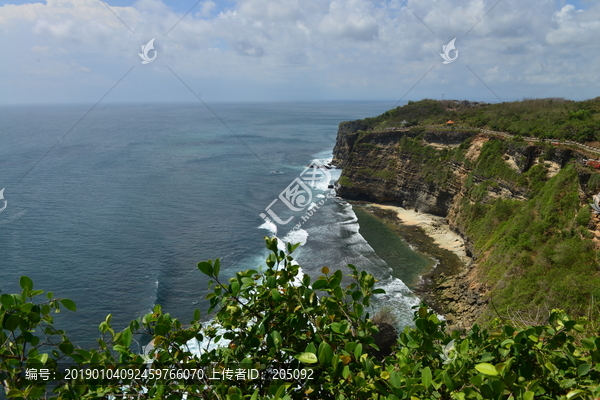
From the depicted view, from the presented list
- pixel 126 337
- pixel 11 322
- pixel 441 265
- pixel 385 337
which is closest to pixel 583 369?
pixel 126 337

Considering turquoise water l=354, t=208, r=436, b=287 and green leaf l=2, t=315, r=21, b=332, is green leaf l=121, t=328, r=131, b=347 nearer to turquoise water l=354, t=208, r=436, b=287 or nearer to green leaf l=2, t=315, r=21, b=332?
green leaf l=2, t=315, r=21, b=332

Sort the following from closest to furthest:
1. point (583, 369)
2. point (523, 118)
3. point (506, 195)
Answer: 1. point (583, 369)
2. point (506, 195)
3. point (523, 118)

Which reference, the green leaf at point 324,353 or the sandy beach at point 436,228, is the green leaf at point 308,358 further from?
the sandy beach at point 436,228

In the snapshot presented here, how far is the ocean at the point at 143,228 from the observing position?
3231cm

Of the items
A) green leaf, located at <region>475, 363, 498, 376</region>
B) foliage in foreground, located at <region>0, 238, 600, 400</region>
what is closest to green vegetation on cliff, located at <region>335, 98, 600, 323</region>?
foliage in foreground, located at <region>0, 238, 600, 400</region>

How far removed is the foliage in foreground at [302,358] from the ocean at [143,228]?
81.7 feet

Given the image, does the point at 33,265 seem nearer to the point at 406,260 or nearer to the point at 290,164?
the point at 406,260

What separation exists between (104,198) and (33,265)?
69.3ft

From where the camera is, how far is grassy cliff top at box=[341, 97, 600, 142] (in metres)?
41.1

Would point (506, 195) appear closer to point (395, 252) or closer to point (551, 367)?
point (395, 252)

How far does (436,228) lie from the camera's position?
159 feet

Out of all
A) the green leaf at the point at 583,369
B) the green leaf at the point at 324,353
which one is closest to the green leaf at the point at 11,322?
the green leaf at the point at 324,353

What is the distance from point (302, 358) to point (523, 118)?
56.4m

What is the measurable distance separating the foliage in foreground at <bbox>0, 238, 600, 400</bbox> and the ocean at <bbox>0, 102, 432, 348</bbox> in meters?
24.9
